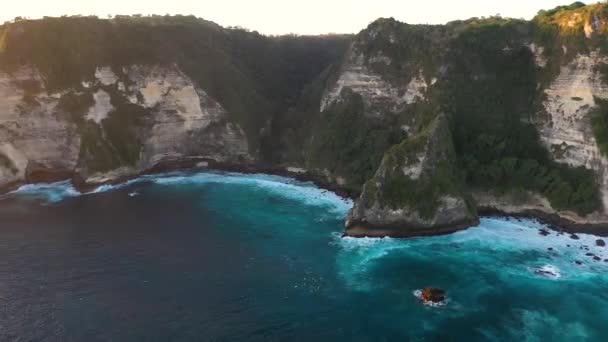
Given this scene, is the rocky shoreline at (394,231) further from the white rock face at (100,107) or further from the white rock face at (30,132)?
the white rock face at (30,132)

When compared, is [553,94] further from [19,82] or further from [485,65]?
[19,82]

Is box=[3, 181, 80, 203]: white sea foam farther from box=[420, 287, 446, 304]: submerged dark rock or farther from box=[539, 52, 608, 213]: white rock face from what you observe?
box=[539, 52, 608, 213]: white rock face

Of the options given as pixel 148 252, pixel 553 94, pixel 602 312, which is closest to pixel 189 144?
pixel 148 252

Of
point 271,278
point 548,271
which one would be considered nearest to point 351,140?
point 271,278

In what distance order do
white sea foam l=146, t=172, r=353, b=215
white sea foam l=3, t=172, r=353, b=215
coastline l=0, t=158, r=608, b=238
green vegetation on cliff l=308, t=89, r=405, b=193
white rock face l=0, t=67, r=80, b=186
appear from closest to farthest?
coastline l=0, t=158, r=608, b=238, white sea foam l=146, t=172, r=353, b=215, white sea foam l=3, t=172, r=353, b=215, green vegetation on cliff l=308, t=89, r=405, b=193, white rock face l=0, t=67, r=80, b=186

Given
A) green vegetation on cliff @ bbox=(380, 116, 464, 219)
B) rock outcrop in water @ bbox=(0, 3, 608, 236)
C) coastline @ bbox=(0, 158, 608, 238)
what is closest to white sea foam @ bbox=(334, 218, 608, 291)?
coastline @ bbox=(0, 158, 608, 238)

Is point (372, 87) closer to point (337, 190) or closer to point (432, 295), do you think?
point (337, 190)

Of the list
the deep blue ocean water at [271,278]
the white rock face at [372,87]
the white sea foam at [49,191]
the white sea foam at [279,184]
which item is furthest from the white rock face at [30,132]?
the white rock face at [372,87]
